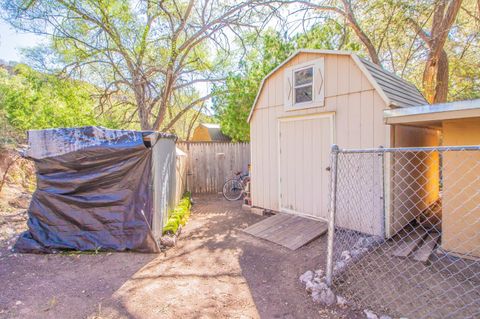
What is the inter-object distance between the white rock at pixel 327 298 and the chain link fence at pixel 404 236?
0.54 ft

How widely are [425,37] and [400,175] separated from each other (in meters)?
5.38

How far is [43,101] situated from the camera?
328 inches

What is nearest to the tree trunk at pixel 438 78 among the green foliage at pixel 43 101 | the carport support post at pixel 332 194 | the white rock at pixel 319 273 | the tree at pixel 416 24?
the tree at pixel 416 24

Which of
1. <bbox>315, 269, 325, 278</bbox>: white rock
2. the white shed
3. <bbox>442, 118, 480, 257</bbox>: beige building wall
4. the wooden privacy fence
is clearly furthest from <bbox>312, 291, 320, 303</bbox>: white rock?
the wooden privacy fence

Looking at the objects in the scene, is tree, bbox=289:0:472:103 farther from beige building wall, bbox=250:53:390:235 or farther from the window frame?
beige building wall, bbox=250:53:390:235

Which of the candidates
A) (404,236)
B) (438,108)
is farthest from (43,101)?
(404,236)

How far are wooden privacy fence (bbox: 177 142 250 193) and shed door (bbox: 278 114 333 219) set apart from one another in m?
3.70

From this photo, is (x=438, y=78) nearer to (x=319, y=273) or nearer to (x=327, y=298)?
(x=319, y=273)

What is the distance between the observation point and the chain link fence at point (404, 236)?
99.3 inches

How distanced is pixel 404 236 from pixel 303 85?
10.6 feet

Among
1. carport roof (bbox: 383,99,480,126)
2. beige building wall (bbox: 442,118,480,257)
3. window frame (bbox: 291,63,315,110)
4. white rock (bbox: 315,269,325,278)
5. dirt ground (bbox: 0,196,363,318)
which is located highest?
window frame (bbox: 291,63,315,110)

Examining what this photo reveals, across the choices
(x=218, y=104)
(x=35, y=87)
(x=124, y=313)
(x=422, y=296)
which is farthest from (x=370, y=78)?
(x=35, y=87)

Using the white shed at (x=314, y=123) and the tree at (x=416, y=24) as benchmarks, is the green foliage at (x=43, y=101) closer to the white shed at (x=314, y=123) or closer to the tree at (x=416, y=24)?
the white shed at (x=314, y=123)

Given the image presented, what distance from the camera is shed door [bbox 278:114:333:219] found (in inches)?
185
